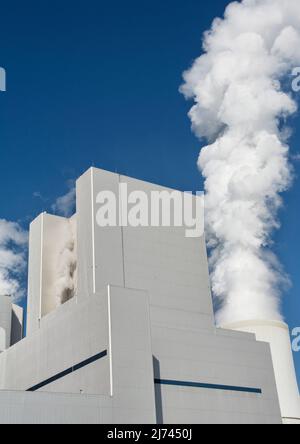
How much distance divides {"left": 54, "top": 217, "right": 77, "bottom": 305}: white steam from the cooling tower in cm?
1518

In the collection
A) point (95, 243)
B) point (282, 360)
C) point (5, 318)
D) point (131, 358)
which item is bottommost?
point (131, 358)

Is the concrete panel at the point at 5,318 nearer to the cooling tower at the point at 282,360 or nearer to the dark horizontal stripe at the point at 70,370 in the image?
the dark horizontal stripe at the point at 70,370

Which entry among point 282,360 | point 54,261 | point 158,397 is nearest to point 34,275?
point 54,261

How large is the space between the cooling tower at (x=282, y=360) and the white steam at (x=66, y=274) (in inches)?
598

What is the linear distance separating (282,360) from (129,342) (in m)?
21.4

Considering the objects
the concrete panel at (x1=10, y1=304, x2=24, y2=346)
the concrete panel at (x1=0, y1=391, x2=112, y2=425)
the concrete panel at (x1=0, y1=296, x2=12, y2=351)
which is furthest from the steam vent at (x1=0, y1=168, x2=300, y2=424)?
the concrete panel at (x1=10, y1=304, x2=24, y2=346)

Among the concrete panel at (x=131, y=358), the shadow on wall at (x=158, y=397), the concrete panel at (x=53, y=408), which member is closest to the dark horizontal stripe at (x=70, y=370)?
the concrete panel at (x=131, y=358)

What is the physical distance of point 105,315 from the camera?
1503 inches

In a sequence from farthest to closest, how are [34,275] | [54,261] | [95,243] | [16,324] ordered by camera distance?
[16,324] → [34,275] → [54,261] → [95,243]

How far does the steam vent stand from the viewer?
118 feet

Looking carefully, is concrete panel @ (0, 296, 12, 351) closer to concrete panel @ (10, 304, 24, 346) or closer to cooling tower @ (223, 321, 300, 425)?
concrete panel @ (10, 304, 24, 346)

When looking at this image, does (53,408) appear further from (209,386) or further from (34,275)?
(34,275)

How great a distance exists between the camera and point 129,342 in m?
37.6

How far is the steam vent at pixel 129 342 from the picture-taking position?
3600cm
